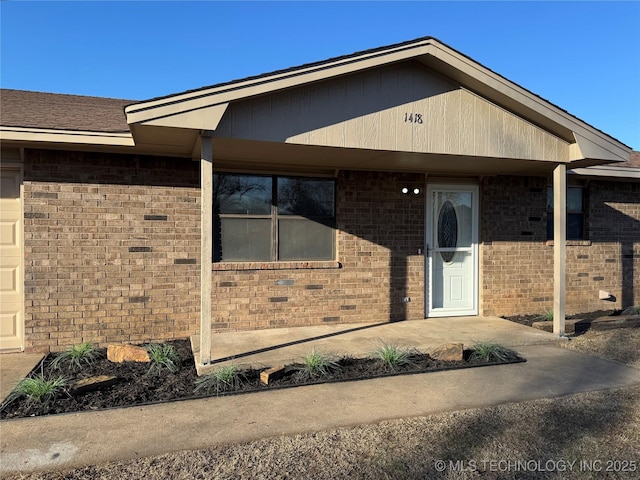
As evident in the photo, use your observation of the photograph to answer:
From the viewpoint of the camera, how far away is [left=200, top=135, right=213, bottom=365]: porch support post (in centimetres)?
527

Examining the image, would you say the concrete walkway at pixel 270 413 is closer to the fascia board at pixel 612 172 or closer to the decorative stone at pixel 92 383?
the decorative stone at pixel 92 383

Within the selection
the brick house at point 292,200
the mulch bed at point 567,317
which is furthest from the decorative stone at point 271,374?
the mulch bed at point 567,317

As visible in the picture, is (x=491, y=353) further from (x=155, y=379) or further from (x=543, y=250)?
(x=155, y=379)

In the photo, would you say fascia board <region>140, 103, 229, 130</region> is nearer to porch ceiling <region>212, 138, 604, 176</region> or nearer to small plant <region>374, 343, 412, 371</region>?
porch ceiling <region>212, 138, 604, 176</region>

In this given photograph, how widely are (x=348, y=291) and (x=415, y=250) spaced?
149 cm

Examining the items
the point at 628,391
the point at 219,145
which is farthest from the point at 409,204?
the point at 628,391

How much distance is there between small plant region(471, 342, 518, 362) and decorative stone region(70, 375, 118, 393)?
4.34 m

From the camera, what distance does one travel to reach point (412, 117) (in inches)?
237

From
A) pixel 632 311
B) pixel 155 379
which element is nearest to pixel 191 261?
pixel 155 379

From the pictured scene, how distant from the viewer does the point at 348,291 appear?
7.93m

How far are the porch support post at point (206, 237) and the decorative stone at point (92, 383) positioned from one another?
981 mm

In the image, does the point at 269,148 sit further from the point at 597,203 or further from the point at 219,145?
the point at 597,203

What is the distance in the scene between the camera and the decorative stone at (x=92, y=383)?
184 inches

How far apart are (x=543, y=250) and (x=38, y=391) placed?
861cm
